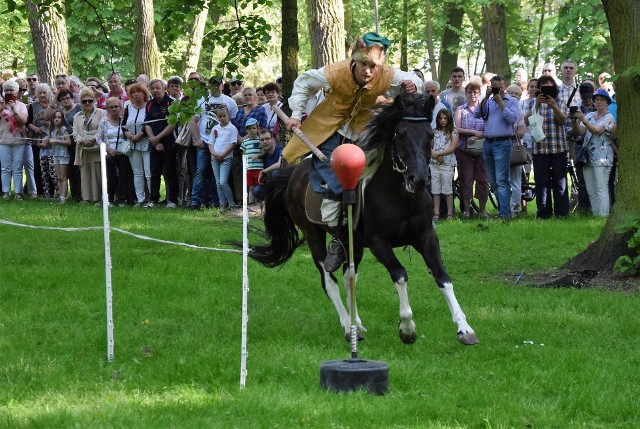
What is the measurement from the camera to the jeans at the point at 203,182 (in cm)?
1928

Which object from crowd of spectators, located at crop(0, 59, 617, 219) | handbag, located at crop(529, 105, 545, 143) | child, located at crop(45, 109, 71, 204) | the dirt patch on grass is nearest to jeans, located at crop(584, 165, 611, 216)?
crowd of spectators, located at crop(0, 59, 617, 219)

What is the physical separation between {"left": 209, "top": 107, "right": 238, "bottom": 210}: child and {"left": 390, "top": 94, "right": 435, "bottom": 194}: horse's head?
9.92m

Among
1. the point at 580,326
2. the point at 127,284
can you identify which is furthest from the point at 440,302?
the point at 127,284

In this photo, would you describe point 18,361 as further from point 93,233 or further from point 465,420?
point 93,233

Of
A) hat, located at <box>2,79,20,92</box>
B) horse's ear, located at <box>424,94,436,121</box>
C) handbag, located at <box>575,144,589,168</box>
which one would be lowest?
handbag, located at <box>575,144,589,168</box>

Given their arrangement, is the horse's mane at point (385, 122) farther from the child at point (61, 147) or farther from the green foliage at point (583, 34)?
the green foliage at point (583, 34)

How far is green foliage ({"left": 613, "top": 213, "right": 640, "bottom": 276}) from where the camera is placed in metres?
12.1

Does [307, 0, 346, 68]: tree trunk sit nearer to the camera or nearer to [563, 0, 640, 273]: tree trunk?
the camera

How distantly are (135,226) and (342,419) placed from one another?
10.5 metres

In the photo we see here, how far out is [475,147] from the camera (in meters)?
17.8

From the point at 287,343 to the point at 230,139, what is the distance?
9795 mm

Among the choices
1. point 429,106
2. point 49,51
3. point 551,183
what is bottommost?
point 551,183

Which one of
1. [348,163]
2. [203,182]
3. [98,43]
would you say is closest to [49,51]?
[203,182]

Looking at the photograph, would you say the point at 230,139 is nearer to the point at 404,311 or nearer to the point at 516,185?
the point at 516,185
